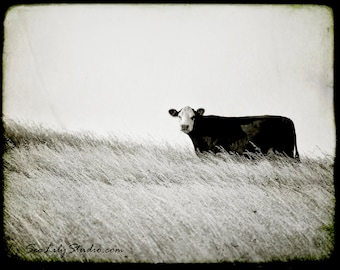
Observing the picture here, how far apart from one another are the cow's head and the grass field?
0.53 feet

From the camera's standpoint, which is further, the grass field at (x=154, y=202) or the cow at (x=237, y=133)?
the cow at (x=237, y=133)

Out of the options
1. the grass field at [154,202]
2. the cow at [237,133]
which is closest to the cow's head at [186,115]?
Result: the cow at [237,133]

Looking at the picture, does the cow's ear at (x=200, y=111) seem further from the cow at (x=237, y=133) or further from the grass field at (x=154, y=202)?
the grass field at (x=154, y=202)

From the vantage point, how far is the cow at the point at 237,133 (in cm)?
207

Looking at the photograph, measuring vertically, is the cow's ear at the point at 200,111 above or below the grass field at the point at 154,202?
above

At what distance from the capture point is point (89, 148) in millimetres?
2078

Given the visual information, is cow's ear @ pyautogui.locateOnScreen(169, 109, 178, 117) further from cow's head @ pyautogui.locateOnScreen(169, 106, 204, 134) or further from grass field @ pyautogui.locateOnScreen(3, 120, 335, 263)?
grass field @ pyautogui.locateOnScreen(3, 120, 335, 263)

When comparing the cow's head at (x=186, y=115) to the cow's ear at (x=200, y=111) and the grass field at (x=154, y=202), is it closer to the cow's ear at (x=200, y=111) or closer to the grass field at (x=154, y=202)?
the cow's ear at (x=200, y=111)

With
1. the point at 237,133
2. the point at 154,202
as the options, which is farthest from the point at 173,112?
the point at 154,202

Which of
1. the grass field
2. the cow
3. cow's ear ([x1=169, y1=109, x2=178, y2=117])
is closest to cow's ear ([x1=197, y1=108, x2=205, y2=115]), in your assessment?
the cow

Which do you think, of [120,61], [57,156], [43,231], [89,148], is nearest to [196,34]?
[120,61]

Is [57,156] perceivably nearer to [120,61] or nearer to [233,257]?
[120,61]

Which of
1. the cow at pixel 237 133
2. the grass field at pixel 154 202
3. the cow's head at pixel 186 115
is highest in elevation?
the cow's head at pixel 186 115

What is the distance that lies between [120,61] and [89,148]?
627mm
